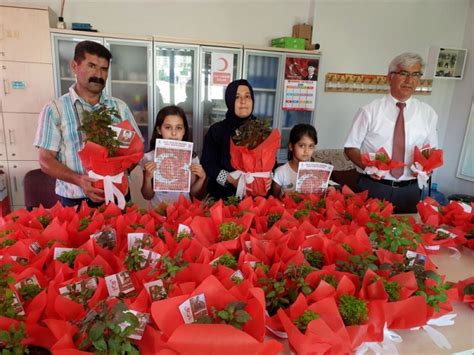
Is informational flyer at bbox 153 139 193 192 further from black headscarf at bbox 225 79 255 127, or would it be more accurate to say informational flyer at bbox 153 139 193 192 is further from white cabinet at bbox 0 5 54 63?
white cabinet at bbox 0 5 54 63

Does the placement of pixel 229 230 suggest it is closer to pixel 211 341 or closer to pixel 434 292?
pixel 211 341

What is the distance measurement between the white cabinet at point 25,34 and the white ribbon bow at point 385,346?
348 centimetres

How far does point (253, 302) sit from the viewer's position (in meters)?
0.76

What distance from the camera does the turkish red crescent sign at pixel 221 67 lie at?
145 inches

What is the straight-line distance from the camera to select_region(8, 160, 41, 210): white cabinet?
3.37 m

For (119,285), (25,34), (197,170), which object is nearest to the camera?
(119,285)

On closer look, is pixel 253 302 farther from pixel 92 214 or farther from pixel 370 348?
pixel 92 214

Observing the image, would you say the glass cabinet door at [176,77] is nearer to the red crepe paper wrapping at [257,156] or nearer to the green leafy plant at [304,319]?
the red crepe paper wrapping at [257,156]

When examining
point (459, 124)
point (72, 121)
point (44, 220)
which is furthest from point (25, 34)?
point (459, 124)

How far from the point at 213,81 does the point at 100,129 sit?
103 inches

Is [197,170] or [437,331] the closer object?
[437,331]

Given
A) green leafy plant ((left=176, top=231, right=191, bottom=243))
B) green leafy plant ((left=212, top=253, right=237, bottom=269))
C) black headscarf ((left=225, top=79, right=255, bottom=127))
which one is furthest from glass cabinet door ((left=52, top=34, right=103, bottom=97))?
green leafy plant ((left=212, top=253, right=237, bottom=269))

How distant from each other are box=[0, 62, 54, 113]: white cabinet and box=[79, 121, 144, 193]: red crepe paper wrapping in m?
2.35

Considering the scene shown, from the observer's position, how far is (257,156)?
1.56 metres
